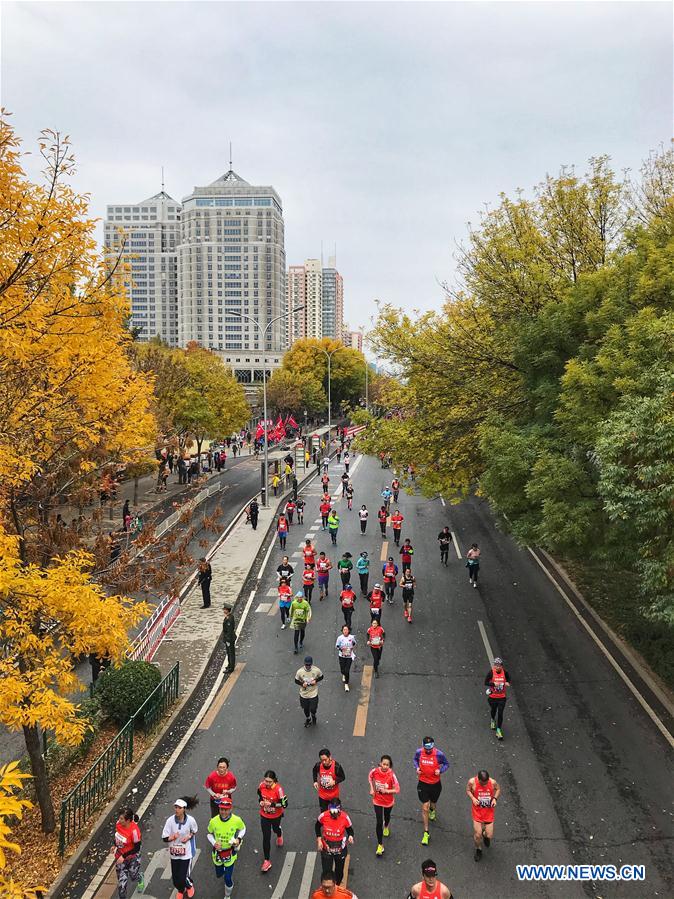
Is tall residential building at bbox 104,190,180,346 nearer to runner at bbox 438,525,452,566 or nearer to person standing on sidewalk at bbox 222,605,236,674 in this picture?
runner at bbox 438,525,452,566

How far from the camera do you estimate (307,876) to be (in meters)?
7.66

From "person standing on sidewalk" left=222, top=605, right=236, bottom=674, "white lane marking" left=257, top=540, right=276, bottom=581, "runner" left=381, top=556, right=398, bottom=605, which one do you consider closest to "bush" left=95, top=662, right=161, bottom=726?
"person standing on sidewalk" left=222, top=605, right=236, bottom=674

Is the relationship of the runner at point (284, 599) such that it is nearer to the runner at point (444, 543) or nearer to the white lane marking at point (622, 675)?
the runner at point (444, 543)

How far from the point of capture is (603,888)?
7.45 meters

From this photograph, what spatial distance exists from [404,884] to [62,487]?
286 inches

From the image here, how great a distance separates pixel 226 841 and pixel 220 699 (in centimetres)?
519

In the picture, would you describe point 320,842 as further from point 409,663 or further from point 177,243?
point 177,243

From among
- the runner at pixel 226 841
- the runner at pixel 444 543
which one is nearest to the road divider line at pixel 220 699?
the runner at pixel 226 841

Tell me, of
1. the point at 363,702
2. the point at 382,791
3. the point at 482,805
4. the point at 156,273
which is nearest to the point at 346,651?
the point at 363,702

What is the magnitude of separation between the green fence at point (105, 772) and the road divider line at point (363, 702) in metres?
3.83

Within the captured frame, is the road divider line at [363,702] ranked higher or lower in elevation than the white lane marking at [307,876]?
higher

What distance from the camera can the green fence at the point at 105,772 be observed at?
27.0 feet

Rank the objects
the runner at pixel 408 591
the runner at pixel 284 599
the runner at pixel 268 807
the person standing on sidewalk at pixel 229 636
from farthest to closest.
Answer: the runner at pixel 408 591 → the runner at pixel 284 599 → the person standing on sidewalk at pixel 229 636 → the runner at pixel 268 807

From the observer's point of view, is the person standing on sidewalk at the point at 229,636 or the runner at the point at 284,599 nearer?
the person standing on sidewalk at the point at 229,636
